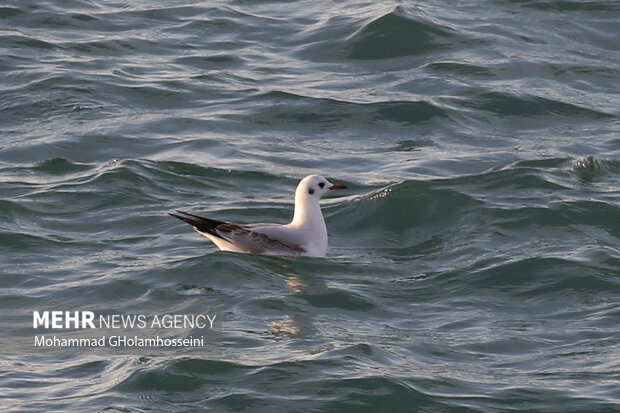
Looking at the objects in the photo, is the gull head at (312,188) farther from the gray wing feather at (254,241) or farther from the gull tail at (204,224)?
the gull tail at (204,224)

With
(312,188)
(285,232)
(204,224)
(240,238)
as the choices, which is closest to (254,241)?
(240,238)

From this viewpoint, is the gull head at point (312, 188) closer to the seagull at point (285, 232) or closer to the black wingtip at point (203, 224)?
the seagull at point (285, 232)

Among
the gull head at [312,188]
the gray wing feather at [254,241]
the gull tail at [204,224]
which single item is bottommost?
the gray wing feather at [254,241]

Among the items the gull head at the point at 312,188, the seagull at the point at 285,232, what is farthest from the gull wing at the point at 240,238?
the gull head at the point at 312,188

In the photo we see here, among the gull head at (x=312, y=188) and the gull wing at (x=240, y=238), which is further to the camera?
the gull head at (x=312, y=188)

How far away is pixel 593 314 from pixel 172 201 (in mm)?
4500

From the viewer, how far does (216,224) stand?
13297 mm

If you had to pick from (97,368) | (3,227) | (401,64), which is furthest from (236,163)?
(97,368)

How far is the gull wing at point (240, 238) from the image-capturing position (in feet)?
43.7

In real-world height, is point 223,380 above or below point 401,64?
below

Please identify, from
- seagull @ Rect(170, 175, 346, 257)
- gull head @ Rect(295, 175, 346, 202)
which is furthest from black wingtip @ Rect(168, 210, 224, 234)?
gull head @ Rect(295, 175, 346, 202)

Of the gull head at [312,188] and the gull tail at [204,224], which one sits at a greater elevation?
the gull head at [312,188]

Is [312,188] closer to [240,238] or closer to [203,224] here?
[240,238]

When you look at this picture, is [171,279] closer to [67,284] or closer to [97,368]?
[67,284]
